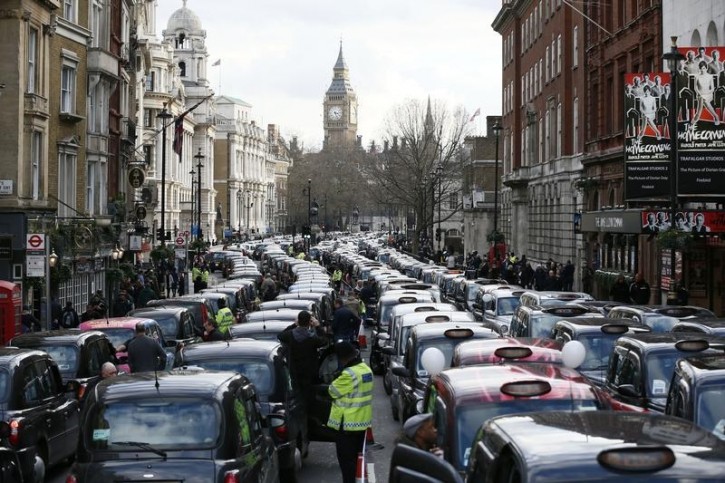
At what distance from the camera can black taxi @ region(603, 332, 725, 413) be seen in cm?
1366

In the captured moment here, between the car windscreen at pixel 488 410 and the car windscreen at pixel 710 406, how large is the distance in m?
1.41

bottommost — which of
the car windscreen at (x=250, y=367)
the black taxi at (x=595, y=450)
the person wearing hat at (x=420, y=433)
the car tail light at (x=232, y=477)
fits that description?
the car tail light at (x=232, y=477)

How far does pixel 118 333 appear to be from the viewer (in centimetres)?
2059

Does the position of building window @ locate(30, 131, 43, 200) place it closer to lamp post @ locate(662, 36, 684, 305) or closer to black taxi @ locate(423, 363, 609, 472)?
lamp post @ locate(662, 36, 684, 305)

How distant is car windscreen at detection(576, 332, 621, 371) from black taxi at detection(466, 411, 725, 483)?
9.65 metres

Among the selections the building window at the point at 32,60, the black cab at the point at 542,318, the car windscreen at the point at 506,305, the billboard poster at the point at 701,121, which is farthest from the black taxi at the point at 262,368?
the building window at the point at 32,60

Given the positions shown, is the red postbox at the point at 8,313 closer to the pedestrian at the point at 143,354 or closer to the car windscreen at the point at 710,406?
the pedestrian at the point at 143,354

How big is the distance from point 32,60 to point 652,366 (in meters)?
28.9

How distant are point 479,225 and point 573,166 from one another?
133ft

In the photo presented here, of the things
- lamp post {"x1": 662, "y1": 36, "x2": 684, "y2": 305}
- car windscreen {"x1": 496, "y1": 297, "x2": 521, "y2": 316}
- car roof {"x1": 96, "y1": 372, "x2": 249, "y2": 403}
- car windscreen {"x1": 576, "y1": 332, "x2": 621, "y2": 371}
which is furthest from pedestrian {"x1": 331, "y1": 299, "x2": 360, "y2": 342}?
car roof {"x1": 96, "y1": 372, "x2": 249, "y2": 403}

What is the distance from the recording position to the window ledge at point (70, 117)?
42.7m

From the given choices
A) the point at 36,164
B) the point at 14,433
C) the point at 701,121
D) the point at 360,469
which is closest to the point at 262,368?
the point at 14,433

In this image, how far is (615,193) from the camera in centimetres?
5256

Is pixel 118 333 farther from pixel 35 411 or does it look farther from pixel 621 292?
pixel 621 292
